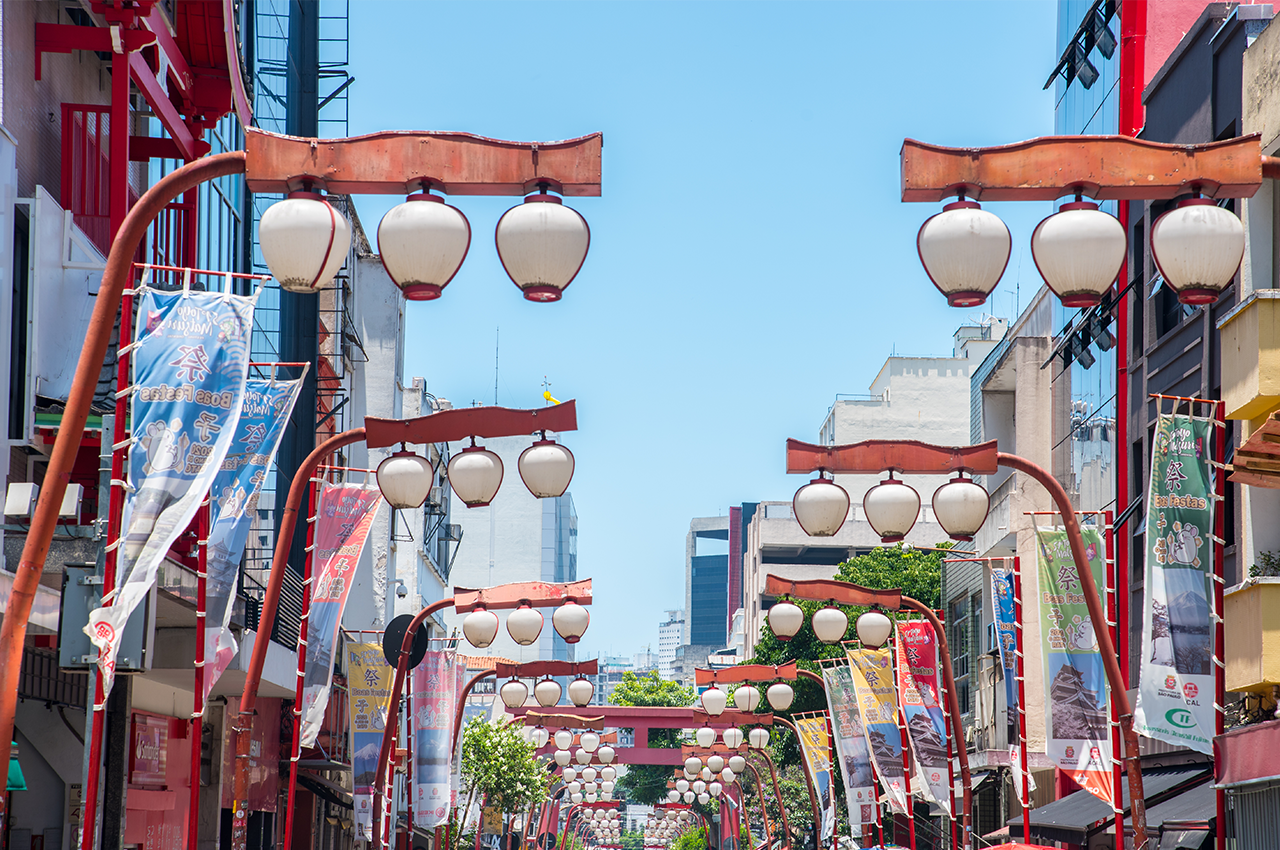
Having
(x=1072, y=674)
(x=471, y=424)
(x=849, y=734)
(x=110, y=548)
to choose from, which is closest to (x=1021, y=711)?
(x=1072, y=674)

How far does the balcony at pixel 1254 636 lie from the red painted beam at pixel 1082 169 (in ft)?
34.4

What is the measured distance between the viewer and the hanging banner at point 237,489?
15.5m

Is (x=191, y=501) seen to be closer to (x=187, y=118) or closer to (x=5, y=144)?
(x=5, y=144)

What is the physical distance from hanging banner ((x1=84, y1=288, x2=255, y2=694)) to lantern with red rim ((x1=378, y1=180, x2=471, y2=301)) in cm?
476

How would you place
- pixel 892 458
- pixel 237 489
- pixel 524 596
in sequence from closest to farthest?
pixel 237 489 → pixel 892 458 → pixel 524 596

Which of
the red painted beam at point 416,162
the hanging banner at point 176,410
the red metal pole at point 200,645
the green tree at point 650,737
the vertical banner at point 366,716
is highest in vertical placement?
the red painted beam at point 416,162

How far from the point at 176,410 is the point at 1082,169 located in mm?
8015

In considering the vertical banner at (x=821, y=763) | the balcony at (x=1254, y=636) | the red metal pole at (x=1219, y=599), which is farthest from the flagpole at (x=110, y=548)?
the vertical banner at (x=821, y=763)

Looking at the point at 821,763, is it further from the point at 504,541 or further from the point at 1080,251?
the point at 504,541

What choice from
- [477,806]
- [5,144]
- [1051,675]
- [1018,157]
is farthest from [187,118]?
[477,806]

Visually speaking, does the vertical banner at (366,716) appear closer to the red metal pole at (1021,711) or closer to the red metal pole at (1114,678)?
the red metal pole at (1021,711)

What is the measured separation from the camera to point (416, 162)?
9727mm

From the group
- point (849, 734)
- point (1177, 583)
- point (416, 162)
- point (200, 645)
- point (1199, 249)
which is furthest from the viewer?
point (849, 734)

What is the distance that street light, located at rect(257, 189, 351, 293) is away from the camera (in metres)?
9.30
